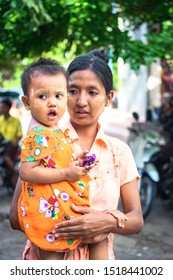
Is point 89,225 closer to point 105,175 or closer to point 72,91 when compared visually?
point 105,175

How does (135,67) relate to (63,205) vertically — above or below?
above

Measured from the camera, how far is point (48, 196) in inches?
80.7

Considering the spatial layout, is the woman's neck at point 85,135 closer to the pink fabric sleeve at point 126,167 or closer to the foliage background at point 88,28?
the pink fabric sleeve at point 126,167

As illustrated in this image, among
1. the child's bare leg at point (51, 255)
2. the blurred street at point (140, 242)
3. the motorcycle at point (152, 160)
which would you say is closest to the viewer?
the child's bare leg at point (51, 255)

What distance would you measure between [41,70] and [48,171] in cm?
40

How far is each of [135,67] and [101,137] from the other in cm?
294

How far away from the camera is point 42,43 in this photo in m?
5.82

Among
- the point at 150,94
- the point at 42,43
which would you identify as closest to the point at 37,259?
the point at 42,43

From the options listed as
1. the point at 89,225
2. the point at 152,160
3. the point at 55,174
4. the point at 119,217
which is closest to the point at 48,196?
the point at 55,174

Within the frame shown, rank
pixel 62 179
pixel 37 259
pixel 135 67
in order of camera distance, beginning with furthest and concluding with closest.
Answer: pixel 135 67 < pixel 37 259 < pixel 62 179

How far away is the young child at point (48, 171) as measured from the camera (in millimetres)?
2049

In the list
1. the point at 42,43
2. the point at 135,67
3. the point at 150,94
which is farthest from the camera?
the point at 150,94

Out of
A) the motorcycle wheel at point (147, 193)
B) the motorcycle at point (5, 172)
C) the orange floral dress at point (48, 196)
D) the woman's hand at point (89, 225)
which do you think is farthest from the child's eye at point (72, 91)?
the motorcycle at point (5, 172)
